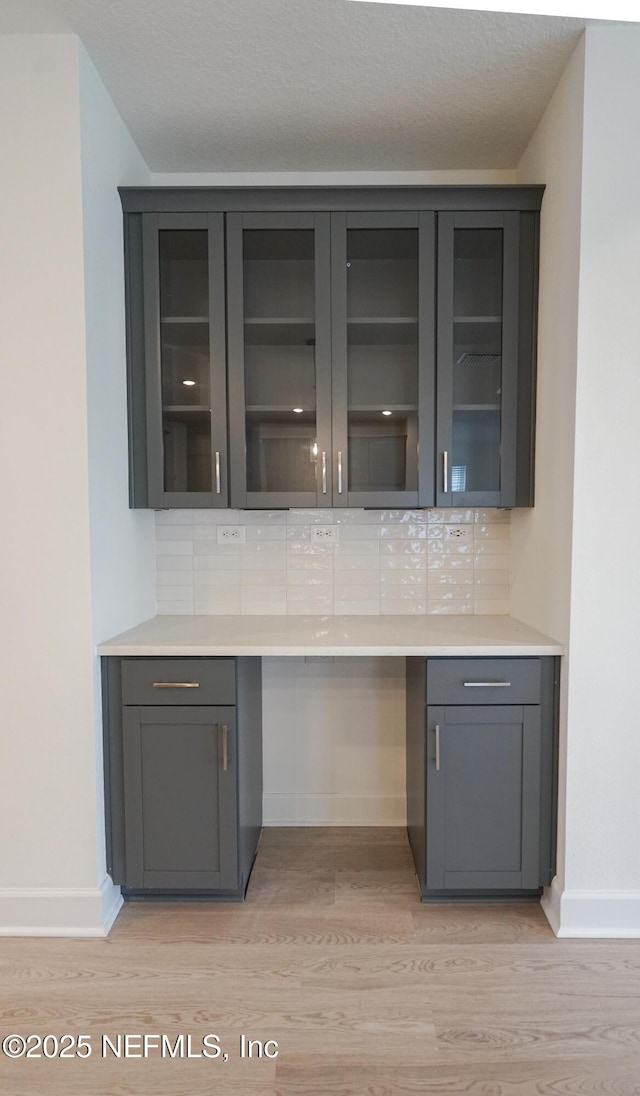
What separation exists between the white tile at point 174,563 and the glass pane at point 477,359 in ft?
3.73

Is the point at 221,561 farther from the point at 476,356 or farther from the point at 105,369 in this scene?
the point at 476,356

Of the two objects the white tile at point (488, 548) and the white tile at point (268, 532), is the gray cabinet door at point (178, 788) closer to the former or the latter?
the white tile at point (268, 532)

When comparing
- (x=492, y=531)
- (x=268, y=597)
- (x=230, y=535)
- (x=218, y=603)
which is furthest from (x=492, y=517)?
(x=218, y=603)

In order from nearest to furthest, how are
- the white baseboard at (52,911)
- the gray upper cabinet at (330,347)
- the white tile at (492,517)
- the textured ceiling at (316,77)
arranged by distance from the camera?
the textured ceiling at (316,77)
the white baseboard at (52,911)
the gray upper cabinet at (330,347)
the white tile at (492,517)

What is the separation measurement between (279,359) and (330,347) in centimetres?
19

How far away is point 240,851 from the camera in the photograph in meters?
1.90

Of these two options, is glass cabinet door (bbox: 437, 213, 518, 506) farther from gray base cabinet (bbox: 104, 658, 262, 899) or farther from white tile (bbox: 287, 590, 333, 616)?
gray base cabinet (bbox: 104, 658, 262, 899)

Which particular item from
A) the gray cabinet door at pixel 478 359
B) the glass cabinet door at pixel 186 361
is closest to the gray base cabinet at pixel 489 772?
the gray cabinet door at pixel 478 359

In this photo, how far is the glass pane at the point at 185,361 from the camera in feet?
6.79

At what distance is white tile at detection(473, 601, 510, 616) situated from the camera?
240cm

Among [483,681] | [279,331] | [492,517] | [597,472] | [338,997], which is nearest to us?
[338,997]

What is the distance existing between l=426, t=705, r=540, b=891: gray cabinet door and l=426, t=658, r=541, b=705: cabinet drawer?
0.03m

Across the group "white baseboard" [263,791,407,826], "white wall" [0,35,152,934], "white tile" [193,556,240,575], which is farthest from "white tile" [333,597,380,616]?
"white wall" [0,35,152,934]

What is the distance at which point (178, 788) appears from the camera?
73.7 inches
